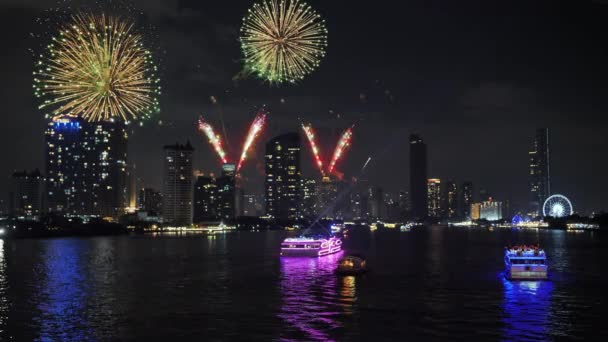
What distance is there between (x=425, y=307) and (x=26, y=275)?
58110mm

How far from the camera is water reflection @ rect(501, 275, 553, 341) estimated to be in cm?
4375

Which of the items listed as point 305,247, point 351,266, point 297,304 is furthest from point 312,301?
point 305,247

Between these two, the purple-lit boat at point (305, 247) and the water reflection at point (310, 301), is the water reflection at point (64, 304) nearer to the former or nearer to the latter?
the water reflection at point (310, 301)

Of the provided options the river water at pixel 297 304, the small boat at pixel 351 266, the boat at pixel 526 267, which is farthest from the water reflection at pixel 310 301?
the boat at pixel 526 267

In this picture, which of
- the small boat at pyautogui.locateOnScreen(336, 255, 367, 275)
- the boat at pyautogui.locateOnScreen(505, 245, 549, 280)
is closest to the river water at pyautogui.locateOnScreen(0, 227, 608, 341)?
the small boat at pyautogui.locateOnScreen(336, 255, 367, 275)

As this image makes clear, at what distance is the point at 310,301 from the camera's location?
59.0m

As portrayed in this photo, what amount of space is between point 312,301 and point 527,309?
18.8m

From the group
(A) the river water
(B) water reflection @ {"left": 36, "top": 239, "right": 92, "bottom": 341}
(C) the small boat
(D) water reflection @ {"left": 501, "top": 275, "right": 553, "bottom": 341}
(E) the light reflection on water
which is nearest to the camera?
(D) water reflection @ {"left": 501, "top": 275, "right": 553, "bottom": 341}

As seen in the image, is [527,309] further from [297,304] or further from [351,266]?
A: [351,266]

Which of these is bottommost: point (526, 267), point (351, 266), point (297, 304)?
point (297, 304)

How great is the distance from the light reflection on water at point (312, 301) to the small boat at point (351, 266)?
148 cm

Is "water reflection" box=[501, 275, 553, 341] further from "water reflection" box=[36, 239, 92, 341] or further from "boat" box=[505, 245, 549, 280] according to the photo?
"water reflection" box=[36, 239, 92, 341]

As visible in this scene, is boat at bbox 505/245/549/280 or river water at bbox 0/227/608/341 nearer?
river water at bbox 0/227/608/341

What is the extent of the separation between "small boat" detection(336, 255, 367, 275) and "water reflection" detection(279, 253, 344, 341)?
1451 millimetres
